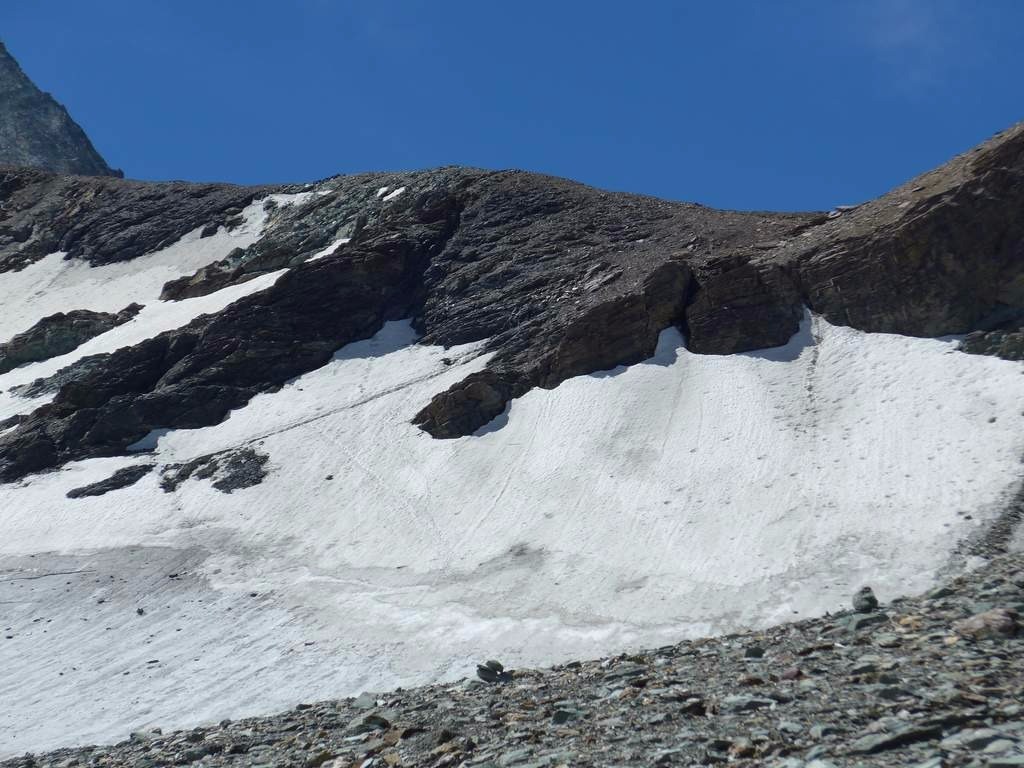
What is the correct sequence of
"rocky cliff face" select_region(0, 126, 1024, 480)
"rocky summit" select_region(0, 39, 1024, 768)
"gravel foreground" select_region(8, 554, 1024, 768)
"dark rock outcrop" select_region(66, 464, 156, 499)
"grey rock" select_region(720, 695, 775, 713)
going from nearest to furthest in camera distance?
"gravel foreground" select_region(8, 554, 1024, 768) < "grey rock" select_region(720, 695, 775, 713) < "rocky summit" select_region(0, 39, 1024, 768) < "rocky cliff face" select_region(0, 126, 1024, 480) < "dark rock outcrop" select_region(66, 464, 156, 499)

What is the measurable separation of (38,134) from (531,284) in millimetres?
92088

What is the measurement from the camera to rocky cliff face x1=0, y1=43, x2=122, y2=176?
113m

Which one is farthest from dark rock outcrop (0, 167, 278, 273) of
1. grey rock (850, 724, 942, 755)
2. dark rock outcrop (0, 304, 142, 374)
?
grey rock (850, 724, 942, 755)

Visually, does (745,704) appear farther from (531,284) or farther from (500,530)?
(531,284)

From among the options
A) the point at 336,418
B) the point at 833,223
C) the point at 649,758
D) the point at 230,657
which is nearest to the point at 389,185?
the point at 336,418

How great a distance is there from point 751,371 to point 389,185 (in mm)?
25511

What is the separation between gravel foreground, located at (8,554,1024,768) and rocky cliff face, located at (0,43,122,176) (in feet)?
342

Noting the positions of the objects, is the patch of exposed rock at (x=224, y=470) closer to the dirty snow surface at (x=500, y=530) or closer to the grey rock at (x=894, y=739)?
the dirty snow surface at (x=500, y=530)

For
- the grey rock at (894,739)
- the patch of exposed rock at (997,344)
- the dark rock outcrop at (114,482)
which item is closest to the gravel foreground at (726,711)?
the grey rock at (894,739)

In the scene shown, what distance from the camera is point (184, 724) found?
20.5 metres

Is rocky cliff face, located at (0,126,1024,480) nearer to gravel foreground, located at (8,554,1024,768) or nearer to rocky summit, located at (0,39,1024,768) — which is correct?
rocky summit, located at (0,39,1024,768)

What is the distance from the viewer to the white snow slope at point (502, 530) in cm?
2261

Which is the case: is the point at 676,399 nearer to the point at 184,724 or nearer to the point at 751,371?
the point at 751,371

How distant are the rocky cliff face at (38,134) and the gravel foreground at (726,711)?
104307 millimetres
